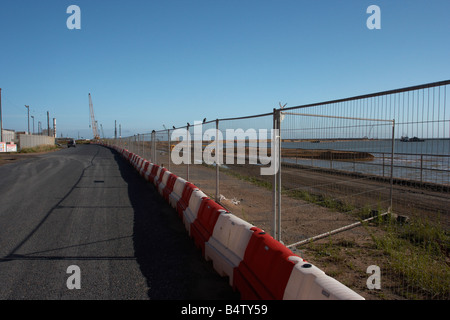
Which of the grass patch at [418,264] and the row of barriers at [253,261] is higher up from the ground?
the row of barriers at [253,261]

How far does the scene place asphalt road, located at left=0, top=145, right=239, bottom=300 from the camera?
Result: 12.1 feet

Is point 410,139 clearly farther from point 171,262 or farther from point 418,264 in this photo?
point 171,262

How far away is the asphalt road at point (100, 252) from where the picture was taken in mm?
3703

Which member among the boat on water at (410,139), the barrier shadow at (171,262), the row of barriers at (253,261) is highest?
the boat on water at (410,139)

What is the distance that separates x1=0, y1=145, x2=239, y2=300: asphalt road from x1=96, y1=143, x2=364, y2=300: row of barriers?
26 centimetres

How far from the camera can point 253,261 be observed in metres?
3.53

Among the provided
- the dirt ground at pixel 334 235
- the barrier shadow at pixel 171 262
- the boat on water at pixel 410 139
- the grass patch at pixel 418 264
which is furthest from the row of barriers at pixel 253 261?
the boat on water at pixel 410 139

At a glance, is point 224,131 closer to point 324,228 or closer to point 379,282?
point 324,228

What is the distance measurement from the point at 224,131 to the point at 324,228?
9.86ft

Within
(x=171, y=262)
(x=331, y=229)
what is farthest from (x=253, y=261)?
(x=331, y=229)

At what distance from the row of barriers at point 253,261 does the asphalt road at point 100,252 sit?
0.85 feet

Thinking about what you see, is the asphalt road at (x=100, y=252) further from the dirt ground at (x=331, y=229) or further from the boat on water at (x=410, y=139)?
the boat on water at (x=410, y=139)

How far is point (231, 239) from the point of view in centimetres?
414

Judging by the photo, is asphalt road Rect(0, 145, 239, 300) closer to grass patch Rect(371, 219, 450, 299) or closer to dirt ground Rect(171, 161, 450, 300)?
dirt ground Rect(171, 161, 450, 300)
